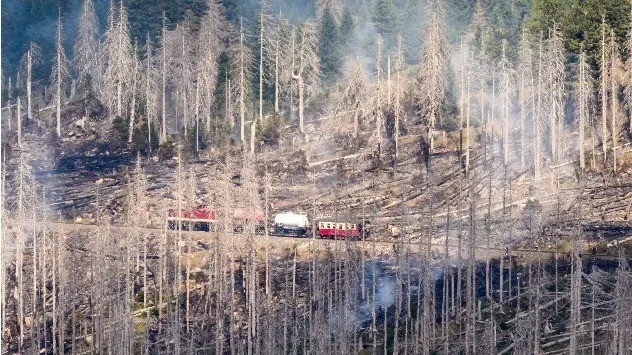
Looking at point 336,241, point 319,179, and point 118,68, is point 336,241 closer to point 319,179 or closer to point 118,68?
point 319,179

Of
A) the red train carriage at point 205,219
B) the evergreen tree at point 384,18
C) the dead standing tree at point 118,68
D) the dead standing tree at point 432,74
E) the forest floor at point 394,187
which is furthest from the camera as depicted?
the evergreen tree at point 384,18

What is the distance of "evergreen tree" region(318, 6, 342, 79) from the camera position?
97.2 m

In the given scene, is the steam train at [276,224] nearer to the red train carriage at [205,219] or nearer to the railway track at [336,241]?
the red train carriage at [205,219]

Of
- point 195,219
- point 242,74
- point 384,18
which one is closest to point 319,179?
point 195,219

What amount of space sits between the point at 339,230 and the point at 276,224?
4.12 metres

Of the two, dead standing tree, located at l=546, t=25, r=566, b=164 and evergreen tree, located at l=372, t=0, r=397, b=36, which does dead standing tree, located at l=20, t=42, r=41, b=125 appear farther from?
dead standing tree, located at l=546, t=25, r=566, b=164

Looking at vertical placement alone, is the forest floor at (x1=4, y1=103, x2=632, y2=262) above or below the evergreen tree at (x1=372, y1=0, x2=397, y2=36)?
below

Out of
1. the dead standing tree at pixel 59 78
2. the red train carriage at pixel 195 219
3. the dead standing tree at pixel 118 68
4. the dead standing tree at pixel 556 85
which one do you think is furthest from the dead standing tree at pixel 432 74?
the dead standing tree at pixel 59 78

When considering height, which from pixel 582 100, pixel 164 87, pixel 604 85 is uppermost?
pixel 164 87

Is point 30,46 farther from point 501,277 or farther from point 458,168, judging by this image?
point 501,277

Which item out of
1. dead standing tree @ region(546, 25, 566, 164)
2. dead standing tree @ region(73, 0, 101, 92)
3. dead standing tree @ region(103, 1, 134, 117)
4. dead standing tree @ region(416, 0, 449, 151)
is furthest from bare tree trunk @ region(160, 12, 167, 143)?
dead standing tree @ region(546, 25, 566, 164)

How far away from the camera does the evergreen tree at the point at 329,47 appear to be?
97250 millimetres

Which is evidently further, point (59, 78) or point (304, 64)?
point (59, 78)

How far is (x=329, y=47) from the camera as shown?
325 feet
